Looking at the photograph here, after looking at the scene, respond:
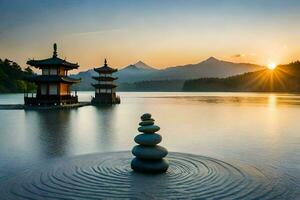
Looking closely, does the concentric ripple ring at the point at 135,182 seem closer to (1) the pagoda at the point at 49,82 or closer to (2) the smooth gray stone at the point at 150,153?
(2) the smooth gray stone at the point at 150,153

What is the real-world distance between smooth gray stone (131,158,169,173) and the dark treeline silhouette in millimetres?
141259

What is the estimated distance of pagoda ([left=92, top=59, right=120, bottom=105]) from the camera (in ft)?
238

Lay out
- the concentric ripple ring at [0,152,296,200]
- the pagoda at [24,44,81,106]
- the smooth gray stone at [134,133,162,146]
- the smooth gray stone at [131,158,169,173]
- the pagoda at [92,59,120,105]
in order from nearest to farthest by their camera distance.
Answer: the concentric ripple ring at [0,152,296,200], the smooth gray stone at [131,158,169,173], the smooth gray stone at [134,133,162,146], the pagoda at [24,44,81,106], the pagoda at [92,59,120,105]

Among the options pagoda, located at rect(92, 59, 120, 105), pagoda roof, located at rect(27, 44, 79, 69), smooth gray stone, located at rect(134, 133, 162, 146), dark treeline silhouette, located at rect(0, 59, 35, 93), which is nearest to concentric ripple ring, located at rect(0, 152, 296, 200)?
smooth gray stone, located at rect(134, 133, 162, 146)

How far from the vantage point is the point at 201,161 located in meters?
14.5

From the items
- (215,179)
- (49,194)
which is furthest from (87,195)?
(215,179)

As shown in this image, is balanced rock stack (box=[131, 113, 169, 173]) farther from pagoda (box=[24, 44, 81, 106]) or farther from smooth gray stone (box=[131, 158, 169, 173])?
pagoda (box=[24, 44, 81, 106])

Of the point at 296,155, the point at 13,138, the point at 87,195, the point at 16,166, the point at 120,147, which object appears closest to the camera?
the point at 87,195

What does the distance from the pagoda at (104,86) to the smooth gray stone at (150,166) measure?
6070 cm

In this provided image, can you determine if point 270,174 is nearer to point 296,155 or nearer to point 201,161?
point 201,161

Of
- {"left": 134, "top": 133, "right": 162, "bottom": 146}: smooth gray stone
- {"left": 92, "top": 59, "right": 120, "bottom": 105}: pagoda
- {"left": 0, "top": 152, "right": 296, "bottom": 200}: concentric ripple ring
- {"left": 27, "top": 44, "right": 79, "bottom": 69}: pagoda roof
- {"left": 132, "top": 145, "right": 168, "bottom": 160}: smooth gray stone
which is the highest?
{"left": 27, "top": 44, "right": 79, "bottom": 69}: pagoda roof

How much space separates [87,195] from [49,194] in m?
1.20

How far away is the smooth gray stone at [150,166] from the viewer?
1229 cm

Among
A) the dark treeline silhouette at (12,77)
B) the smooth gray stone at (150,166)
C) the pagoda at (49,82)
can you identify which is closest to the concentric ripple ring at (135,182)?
the smooth gray stone at (150,166)
